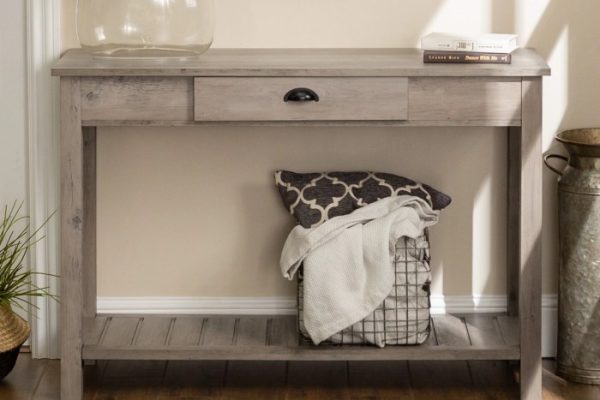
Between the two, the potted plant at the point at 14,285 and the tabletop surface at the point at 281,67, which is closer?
the tabletop surface at the point at 281,67

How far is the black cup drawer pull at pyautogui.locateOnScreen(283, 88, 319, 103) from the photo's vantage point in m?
3.01

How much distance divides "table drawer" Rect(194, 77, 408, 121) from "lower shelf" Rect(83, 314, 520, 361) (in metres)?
0.64

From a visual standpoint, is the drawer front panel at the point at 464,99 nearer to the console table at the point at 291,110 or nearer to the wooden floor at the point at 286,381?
the console table at the point at 291,110

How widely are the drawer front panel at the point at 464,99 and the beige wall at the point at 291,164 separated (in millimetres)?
411

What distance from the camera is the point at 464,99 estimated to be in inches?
120

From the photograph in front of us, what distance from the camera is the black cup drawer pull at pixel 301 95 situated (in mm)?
3012

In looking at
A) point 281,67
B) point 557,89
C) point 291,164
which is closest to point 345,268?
point 291,164

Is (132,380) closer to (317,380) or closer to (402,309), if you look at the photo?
(317,380)

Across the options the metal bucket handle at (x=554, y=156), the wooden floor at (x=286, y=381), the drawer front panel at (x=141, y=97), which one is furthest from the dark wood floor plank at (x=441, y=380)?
the drawer front panel at (x=141, y=97)

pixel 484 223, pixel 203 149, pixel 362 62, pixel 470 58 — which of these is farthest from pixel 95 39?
pixel 484 223

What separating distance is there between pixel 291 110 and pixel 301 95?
5 centimetres

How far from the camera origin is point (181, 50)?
3221 millimetres

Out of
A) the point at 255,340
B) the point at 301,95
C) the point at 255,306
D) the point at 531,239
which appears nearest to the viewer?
the point at 301,95

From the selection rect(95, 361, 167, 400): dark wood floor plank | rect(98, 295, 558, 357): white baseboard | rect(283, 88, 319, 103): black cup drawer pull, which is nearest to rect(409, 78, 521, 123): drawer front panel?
rect(283, 88, 319, 103): black cup drawer pull
